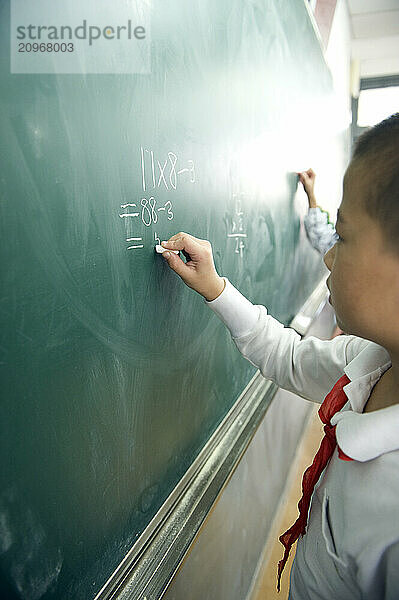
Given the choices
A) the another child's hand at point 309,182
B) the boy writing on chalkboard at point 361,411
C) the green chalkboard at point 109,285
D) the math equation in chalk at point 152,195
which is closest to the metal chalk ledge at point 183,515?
the green chalkboard at point 109,285

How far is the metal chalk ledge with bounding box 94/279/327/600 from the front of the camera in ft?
2.59

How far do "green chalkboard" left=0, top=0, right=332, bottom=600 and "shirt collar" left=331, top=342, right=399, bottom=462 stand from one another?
0.31 meters

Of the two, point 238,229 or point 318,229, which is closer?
point 238,229

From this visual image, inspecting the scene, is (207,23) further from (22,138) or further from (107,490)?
(107,490)

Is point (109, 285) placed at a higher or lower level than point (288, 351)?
higher

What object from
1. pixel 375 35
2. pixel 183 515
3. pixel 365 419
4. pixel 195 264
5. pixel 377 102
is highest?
pixel 375 35

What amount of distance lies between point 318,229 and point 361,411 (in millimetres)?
1469

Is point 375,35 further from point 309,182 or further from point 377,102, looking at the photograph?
point 309,182

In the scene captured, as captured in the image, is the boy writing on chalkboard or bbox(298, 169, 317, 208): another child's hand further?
bbox(298, 169, 317, 208): another child's hand

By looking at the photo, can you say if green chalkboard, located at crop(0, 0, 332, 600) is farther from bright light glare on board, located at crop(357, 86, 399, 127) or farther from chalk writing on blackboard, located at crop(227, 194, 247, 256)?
bright light glare on board, located at crop(357, 86, 399, 127)

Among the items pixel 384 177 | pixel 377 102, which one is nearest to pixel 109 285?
pixel 384 177

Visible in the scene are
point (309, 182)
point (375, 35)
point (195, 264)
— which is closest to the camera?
point (195, 264)

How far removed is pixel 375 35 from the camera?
462 centimetres

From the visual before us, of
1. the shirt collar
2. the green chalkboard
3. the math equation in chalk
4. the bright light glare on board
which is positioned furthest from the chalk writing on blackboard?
the bright light glare on board
